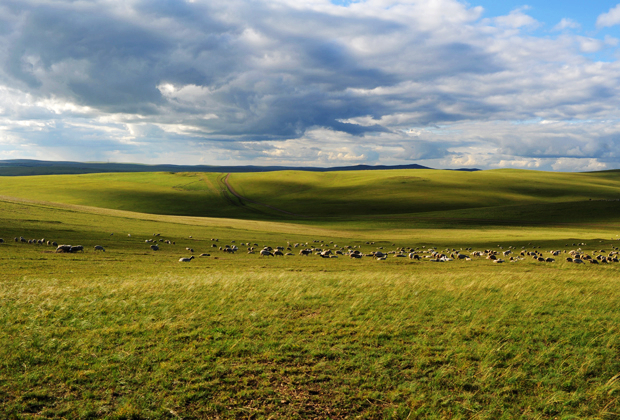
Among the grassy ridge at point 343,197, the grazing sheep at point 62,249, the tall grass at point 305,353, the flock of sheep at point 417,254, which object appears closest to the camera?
the tall grass at point 305,353

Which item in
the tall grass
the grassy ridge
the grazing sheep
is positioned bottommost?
the grazing sheep

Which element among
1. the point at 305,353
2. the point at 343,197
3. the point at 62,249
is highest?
the point at 343,197

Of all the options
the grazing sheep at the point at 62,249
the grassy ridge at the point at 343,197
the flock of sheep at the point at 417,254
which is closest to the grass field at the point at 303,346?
the grazing sheep at the point at 62,249

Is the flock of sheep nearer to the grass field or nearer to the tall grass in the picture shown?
the grass field

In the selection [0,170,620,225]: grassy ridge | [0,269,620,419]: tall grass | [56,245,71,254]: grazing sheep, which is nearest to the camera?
[0,269,620,419]: tall grass

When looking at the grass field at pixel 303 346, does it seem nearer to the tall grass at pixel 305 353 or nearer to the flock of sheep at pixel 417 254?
the tall grass at pixel 305 353

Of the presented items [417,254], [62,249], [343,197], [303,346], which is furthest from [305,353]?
[343,197]

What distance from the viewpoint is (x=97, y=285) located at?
57.2 ft

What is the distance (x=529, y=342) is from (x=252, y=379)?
354 inches

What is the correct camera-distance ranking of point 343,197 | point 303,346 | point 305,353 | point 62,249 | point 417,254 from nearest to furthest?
point 305,353
point 303,346
point 62,249
point 417,254
point 343,197

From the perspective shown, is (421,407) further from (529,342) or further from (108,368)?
(108,368)

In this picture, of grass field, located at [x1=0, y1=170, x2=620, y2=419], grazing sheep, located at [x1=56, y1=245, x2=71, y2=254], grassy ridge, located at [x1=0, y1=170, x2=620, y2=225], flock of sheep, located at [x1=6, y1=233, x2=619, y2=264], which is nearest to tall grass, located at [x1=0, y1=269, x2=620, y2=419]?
grass field, located at [x1=0, y1=170, x2=620, y2=419]

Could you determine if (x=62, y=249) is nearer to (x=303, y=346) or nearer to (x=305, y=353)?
(x=303, y=346)

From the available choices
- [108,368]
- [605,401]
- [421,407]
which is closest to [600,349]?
[605,401]
